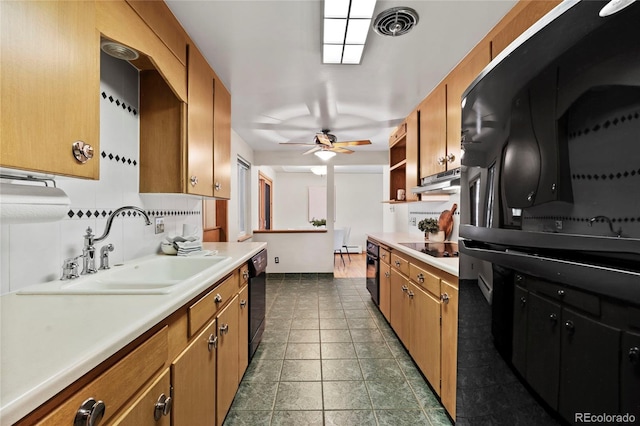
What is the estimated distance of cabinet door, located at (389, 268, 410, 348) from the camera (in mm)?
2197

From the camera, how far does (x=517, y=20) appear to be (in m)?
1.47

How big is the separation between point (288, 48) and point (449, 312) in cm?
193

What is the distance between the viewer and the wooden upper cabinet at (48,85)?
701 mm

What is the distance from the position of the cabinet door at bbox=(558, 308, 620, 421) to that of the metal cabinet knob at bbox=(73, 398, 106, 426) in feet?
2.87

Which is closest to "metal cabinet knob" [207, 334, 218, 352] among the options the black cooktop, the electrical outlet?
the electrical outlet

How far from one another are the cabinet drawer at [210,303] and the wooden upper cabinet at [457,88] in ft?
5.64

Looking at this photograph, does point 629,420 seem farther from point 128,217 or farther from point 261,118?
point 261,118

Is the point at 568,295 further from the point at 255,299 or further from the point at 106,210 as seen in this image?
the point at 255,299

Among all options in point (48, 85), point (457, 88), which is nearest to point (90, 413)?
point (48, 85)

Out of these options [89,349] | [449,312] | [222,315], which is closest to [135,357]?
[89,349]

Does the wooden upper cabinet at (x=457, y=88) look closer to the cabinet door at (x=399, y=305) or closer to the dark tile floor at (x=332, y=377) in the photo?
the cabinet door at (x=399, y=305)

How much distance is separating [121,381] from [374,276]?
2882 mm

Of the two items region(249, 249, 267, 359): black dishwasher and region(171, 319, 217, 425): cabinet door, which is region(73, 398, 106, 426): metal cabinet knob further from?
region(249, 249, 267, 359): black dishwasher

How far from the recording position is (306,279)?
4.83 metres
